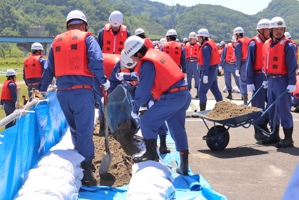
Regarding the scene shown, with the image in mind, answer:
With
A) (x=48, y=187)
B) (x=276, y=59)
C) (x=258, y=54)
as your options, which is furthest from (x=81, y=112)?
(x=258, y=54)

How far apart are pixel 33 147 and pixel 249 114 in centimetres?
357

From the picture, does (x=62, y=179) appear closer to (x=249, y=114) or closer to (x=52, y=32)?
(x=249, y=114)

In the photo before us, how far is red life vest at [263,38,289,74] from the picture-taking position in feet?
22.0

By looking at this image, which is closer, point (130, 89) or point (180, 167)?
point (180, 167)

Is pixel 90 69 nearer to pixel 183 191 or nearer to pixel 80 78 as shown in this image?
pixel 80 78

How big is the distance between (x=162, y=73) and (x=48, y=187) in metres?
2.11

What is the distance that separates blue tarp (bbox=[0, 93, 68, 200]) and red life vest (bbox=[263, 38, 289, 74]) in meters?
3.99

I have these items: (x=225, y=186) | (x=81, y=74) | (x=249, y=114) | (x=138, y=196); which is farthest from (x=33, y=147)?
(x=249, y=114)

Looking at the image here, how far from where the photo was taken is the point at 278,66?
672 centimetres

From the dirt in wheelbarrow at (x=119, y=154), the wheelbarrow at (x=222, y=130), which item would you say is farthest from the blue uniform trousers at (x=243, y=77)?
the dirt in wheelbarrow at (x=119, y=154)

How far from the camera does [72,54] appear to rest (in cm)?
475

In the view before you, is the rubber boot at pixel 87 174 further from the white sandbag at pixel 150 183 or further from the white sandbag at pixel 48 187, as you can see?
the white sandbag at pixel 48 187

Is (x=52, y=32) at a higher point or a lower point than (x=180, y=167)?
higher

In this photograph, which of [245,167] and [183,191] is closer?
[183,191]
